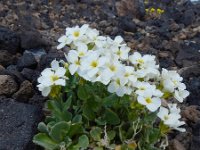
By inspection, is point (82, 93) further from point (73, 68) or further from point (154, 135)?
point (154, 135)

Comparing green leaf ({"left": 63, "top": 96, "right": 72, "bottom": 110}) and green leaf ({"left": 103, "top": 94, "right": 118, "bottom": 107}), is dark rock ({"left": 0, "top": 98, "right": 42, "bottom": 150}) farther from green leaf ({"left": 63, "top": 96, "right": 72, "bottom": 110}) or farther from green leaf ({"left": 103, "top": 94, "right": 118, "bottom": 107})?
green leaf ({"left": 103, "top": 94, "right": 118, "bottom": 107})

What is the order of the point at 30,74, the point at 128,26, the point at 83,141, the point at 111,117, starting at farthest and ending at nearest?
the point at 128,26, the point at 30,74, the point at 111,117, the point at 83,141

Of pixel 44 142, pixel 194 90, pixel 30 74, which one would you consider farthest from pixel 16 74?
pixel 194 90

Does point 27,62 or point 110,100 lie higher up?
point 110,100

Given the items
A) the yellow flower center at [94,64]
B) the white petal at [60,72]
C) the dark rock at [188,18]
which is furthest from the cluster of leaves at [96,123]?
the dark rock at [188,18]

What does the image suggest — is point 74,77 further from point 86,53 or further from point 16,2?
point 16,2

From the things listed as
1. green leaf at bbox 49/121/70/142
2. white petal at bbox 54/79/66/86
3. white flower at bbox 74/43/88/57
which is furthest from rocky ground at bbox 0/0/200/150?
white flower at bbox 74/43/88/57
